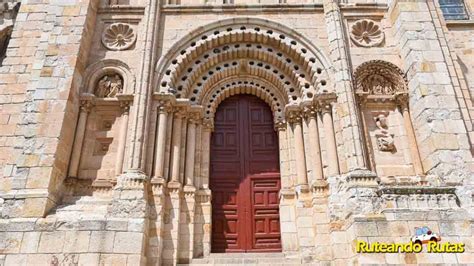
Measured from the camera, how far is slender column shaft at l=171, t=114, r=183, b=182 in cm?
794

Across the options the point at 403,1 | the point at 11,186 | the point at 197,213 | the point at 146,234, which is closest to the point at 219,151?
the point at 197,213

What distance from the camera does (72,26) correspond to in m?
8.62

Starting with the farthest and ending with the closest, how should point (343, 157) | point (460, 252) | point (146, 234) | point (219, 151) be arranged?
point (219, 151) < point (343, 157) < point (146, 234) < point (460, 252)

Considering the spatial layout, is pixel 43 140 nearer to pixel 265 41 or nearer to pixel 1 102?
pixel 1 102

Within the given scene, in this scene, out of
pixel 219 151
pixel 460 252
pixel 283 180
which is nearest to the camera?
pixel 460 252

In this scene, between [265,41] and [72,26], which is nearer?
[72,26]

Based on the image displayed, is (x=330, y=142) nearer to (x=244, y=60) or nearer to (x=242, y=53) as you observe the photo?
(x=244, y=60)

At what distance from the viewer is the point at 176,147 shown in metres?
8.21

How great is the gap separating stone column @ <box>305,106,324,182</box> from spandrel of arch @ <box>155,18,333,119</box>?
0.45 metres

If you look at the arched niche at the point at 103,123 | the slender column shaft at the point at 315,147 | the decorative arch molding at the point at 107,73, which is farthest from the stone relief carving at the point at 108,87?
the slender column shaft at the point at 315,147

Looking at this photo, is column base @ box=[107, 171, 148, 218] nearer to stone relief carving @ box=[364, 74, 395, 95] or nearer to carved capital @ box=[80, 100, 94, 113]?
carved capital @ box=[80, 100, 94, 113]

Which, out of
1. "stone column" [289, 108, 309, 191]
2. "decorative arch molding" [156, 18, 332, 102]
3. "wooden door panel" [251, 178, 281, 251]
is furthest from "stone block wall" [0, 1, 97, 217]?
"stone column" [289, 108, 309, 191]

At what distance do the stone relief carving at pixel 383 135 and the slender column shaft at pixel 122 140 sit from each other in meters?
5.82

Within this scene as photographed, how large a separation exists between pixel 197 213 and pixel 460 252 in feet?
16.9
